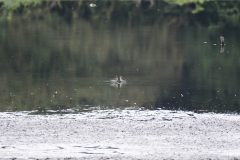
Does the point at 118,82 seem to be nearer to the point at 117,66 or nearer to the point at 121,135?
the point at 117,66

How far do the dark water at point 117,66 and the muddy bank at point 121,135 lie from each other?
10.8 feet

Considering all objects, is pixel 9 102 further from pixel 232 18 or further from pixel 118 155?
pixel 232 18

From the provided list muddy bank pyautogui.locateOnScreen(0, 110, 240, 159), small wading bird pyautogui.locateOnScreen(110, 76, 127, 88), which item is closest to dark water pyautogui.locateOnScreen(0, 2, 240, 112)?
small wading bird pyautogui.locateOnScreen(110, 76, 127, 88)

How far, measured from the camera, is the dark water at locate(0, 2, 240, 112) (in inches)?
1641

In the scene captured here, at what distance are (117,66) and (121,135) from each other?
27835 millimetres

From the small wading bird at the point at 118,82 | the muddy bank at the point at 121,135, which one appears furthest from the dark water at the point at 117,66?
the muddy bank at the point at 121,135

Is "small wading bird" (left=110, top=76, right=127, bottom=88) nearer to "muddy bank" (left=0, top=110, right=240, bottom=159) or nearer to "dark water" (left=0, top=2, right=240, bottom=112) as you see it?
"dark water" (left=0, top=2, right=240, bottom=112)

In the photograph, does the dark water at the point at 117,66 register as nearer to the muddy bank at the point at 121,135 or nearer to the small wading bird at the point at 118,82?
the small wading bird at the point at 118,82

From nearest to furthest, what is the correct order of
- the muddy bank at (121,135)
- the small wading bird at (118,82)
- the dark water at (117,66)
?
the muddy bank at (121,135), the dark water at (117,66), the small wading bird at (118,82)

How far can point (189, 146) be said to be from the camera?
29172 millimetres

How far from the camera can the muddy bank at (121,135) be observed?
28047 mm

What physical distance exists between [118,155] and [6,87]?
796 inches

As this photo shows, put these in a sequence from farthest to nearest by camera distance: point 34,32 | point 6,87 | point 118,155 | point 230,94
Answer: point 34,32, point 6,87, point 230,94, point 118,155

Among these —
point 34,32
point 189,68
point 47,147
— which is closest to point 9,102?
point 47,147
